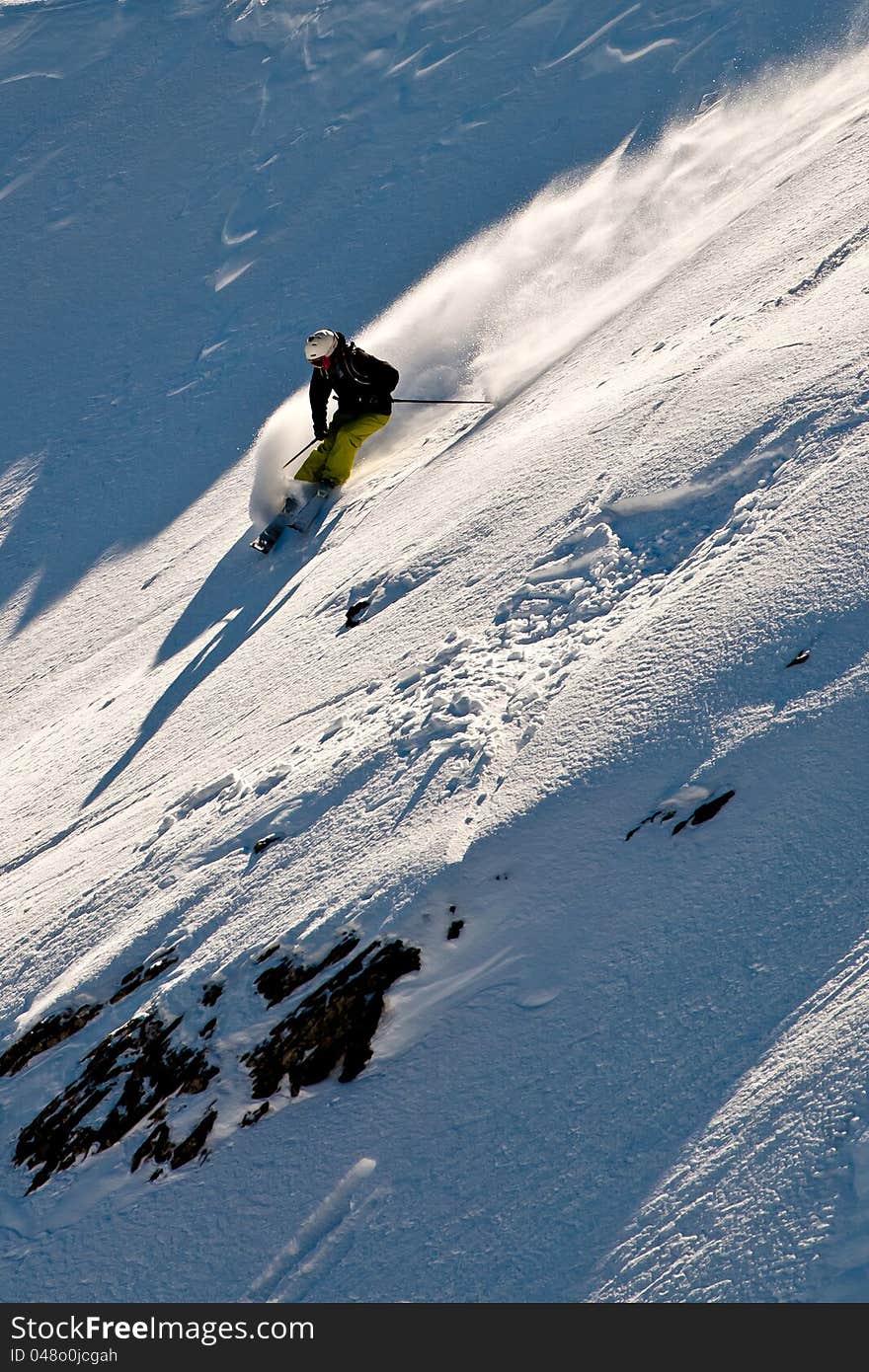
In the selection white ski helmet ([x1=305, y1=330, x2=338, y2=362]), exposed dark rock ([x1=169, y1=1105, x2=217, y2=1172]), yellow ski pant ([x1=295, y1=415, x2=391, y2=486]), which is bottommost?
exposed dark rock ([x1=169, y1=1105, x2=217, y2=1172])

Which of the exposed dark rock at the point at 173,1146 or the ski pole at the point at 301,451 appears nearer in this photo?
the exposed dark rock at the point at 173,1146

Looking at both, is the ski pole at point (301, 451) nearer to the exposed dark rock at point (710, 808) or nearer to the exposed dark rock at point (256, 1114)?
the exposed dark rock at point (710, 808)

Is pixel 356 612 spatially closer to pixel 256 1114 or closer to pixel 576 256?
pixel 256 1114

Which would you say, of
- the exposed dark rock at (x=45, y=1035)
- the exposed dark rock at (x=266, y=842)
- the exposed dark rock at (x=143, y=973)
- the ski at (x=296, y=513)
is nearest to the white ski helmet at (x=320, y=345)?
the ski at (x=296, y=513)

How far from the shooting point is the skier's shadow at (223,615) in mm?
9102

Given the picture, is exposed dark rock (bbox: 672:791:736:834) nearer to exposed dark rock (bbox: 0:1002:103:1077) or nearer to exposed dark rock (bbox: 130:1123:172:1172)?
exposed dark rock (bbox: 130:1123:172:1172)

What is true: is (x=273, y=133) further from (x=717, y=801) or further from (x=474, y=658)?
(x=717, y=801)

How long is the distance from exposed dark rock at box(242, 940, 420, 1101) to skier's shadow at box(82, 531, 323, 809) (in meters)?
3.66

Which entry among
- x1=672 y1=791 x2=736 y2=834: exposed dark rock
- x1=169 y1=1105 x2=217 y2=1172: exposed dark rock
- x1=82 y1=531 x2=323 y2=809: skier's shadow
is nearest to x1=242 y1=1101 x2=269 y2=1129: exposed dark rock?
x1=169 y1=1105 x2=217 y2=1172: exposed dark rock

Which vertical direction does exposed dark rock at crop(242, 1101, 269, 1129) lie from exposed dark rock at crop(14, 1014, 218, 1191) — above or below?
below

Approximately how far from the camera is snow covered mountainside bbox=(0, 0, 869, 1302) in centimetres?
456

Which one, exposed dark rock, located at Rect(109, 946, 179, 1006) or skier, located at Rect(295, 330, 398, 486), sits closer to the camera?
exposed dark rock, located at Rect(109, 946, 179, 1006)

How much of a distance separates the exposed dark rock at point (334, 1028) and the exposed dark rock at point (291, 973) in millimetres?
81

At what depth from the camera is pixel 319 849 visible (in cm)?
612
